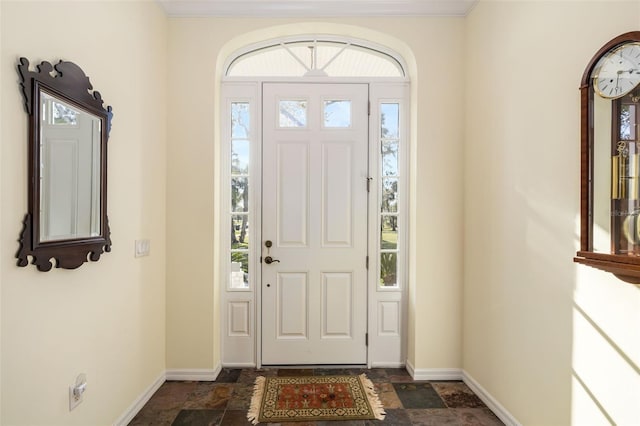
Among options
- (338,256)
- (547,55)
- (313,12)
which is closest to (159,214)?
(338,256)

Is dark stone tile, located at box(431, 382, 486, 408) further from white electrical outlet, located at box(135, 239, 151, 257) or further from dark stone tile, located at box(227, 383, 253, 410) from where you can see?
white electrical outlet, located at box(135, 239, 151, 257)

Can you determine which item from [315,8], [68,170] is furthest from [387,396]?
[315,8]

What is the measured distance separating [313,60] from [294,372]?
259cm

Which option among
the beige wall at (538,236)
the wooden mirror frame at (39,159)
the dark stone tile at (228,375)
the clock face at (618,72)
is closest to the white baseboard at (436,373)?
the beige wall at (538,236)

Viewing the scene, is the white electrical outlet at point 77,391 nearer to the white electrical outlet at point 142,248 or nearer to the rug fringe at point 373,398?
the white electrical outlet at point 142,248

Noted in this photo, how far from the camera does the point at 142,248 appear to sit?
94.2 inches

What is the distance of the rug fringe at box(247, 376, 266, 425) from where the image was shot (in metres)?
2.26

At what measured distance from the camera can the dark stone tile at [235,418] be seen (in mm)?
2217

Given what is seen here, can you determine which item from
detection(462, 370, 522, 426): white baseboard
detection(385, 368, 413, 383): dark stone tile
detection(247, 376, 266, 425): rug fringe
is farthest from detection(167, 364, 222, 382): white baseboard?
detection(462, 370, 522, 426): white baseboard

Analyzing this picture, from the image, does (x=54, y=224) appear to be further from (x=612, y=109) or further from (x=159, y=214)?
(x=612, y=109)

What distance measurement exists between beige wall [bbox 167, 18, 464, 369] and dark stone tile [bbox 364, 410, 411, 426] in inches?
21.1

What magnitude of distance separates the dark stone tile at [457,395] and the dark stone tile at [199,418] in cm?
154

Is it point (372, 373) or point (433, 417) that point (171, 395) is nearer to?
point (372, 373)

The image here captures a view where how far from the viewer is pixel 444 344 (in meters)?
2.80
